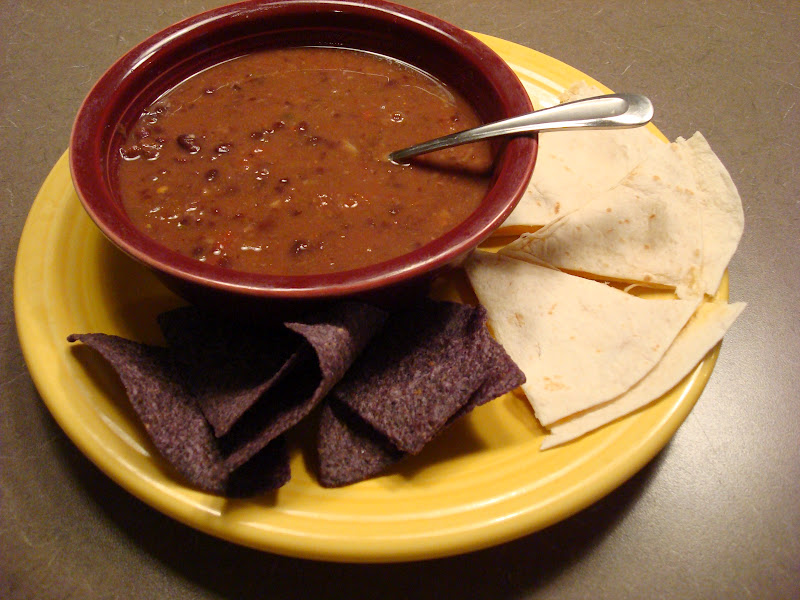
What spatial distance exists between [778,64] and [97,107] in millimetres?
2999

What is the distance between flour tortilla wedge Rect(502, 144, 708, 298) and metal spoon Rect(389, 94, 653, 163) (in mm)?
314

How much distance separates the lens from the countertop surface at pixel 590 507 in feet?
5.15

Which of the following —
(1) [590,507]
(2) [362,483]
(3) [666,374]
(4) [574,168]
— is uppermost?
(4) [574,168]

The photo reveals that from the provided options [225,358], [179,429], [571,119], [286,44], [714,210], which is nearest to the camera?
[179,429]

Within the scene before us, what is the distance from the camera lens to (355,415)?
5.09 feet

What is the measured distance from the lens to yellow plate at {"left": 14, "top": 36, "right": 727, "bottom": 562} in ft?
4.53

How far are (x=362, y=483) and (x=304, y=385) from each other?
0.26 metres

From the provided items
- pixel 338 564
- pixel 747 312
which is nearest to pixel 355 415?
pixel 338 564

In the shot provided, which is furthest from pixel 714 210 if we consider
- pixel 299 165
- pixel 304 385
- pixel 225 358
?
pixel 225 358

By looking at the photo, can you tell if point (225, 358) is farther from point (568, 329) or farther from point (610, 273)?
point (610, 273)

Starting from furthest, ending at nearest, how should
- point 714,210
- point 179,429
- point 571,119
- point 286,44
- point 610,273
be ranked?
point 286,44 < point 714,210 < point 610,273 < point 571,119 < point 179,429

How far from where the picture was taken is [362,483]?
1479mm

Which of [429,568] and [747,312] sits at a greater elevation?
[747,312]

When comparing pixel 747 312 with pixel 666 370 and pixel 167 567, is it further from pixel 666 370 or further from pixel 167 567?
pixel 167 567
